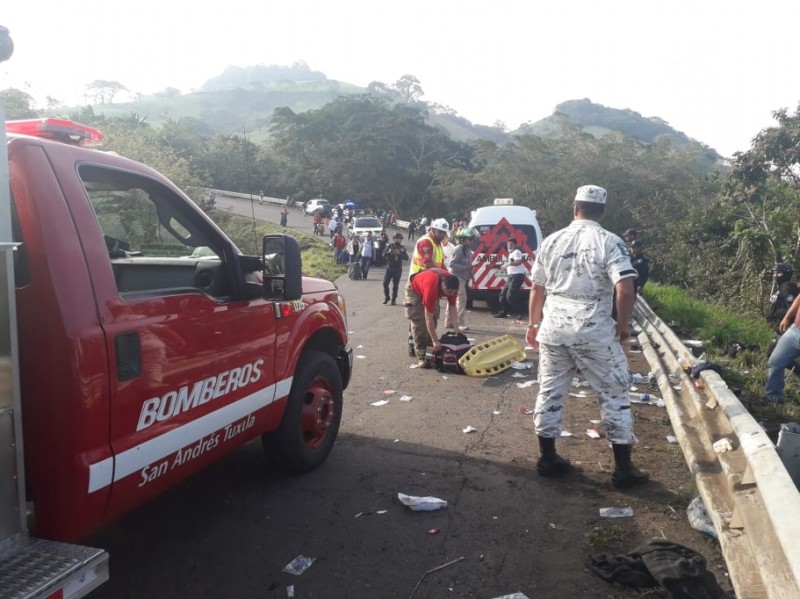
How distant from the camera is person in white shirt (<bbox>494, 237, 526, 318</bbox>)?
1262 cm

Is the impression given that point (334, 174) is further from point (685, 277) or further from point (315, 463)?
point (315, 463)

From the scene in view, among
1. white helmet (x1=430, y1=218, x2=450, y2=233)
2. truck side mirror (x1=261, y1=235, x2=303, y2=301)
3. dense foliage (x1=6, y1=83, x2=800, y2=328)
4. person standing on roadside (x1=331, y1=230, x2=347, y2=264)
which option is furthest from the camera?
person standing on roadside (x1=331, y1=230, x2=347, y2=264)

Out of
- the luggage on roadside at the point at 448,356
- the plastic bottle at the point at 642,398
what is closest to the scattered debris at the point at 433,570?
the plastic bottle at the point at 642,398

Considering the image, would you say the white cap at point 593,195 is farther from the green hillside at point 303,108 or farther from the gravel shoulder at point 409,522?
the green hillside at point 303,108

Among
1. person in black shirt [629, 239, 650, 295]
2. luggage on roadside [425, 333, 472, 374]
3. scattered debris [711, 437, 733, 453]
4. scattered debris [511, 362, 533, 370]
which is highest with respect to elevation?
person in black shirt [629, 239, 650, 295]

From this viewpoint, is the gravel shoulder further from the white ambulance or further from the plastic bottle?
the white ambulance

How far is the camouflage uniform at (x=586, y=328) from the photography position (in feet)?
14.4

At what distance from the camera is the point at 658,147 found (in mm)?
36375

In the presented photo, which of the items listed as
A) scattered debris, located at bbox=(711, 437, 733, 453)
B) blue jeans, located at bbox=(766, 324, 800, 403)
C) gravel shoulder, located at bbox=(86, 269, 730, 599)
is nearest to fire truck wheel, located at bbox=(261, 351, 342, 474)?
gravel shoulder, located at bbox=(86, 269, 730, 599)

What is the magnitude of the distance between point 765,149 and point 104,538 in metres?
20.6

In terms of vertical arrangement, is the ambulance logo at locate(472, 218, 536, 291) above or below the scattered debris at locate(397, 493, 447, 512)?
above

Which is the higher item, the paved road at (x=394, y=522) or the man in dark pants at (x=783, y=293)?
the man in dark pants at (x=783, y=293)

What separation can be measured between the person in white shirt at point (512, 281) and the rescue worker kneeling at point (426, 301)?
13.1ft

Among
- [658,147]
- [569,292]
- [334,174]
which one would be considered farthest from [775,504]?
[334,174]
